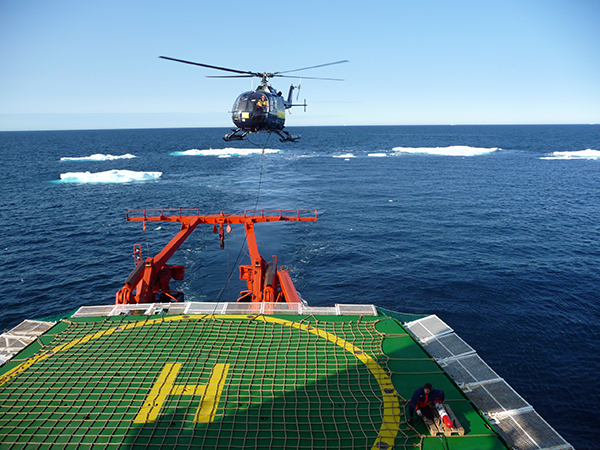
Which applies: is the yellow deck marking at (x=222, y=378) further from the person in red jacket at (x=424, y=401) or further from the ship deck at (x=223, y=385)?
the person in red jacket at (x=424, y=401)

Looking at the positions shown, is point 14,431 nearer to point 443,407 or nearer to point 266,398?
point 266,398

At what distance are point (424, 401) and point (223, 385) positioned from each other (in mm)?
6987

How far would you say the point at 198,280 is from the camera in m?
38.7

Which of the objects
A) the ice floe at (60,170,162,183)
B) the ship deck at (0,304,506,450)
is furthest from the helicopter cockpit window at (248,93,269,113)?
the ice floe at (60,170,162,183)

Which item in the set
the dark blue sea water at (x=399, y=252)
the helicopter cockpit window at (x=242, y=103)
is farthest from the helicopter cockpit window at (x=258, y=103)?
the dark blue sea water at (x=399, y=252)

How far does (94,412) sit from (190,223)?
70.1 feet

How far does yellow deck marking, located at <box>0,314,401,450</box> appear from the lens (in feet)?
39.3

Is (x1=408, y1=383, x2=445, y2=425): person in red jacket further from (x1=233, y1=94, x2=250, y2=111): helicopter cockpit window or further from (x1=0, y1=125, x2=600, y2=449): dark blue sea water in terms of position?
(x1=233, y1=94, x2=250, y2=111): helicopter cockpit window

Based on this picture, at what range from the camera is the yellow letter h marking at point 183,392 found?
39.9ft

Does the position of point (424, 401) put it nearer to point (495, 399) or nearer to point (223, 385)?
point (495, 399)

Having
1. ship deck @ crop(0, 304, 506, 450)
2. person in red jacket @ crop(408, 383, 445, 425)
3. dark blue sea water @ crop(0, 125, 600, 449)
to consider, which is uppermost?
person in red jacket @ crop(408, 383, 445, 425)

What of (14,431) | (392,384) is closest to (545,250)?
(392,384)

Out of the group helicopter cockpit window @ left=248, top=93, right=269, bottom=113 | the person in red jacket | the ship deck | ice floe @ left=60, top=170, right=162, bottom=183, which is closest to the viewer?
the ship deck

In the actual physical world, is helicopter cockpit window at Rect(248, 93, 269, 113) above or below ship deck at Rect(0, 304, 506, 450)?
above
